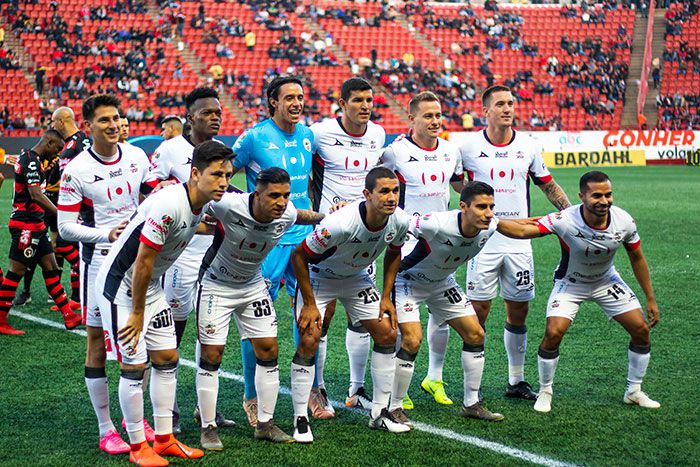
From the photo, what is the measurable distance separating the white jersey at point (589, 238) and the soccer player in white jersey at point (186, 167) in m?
2.83

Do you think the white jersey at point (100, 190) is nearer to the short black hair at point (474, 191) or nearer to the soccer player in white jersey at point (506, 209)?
the short black hair at point (474, 191)

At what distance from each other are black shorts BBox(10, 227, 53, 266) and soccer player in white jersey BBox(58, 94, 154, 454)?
4343 millimetres

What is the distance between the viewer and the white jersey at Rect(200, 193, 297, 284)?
627 cm

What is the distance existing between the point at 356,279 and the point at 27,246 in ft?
18.0

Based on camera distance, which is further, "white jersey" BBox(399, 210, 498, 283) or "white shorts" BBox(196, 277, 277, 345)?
"white jersey" BBox(399, 210, 498, 283)

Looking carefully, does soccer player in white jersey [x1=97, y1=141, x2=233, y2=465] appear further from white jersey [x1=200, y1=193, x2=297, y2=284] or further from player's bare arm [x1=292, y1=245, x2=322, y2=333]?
player's bare arm [x1=292, y1=245, x2=322, y2=333]

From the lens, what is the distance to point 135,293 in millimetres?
5715

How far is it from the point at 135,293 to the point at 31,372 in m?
3.34

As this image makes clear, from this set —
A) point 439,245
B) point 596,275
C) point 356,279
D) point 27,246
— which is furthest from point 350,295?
point 27,246

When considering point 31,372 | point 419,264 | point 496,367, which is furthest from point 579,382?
point 31,372

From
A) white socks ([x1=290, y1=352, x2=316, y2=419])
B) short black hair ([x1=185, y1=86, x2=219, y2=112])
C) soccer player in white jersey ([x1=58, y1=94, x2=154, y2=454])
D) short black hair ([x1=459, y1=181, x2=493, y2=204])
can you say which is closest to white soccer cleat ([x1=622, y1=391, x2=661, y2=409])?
short black hair ([x1=459, y1=181, x2=493, y2=204])

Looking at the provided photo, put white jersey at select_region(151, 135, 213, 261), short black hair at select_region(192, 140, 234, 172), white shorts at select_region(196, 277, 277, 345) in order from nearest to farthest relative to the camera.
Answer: short black hair at select_region(192, 140, 234, 172), white shorts at select_region(196, 277, 277, 345), white jersey at select_region(151, 135, 213, 261)

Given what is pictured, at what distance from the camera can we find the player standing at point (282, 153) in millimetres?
7242

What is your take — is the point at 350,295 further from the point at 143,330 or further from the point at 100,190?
the point at 100,190
